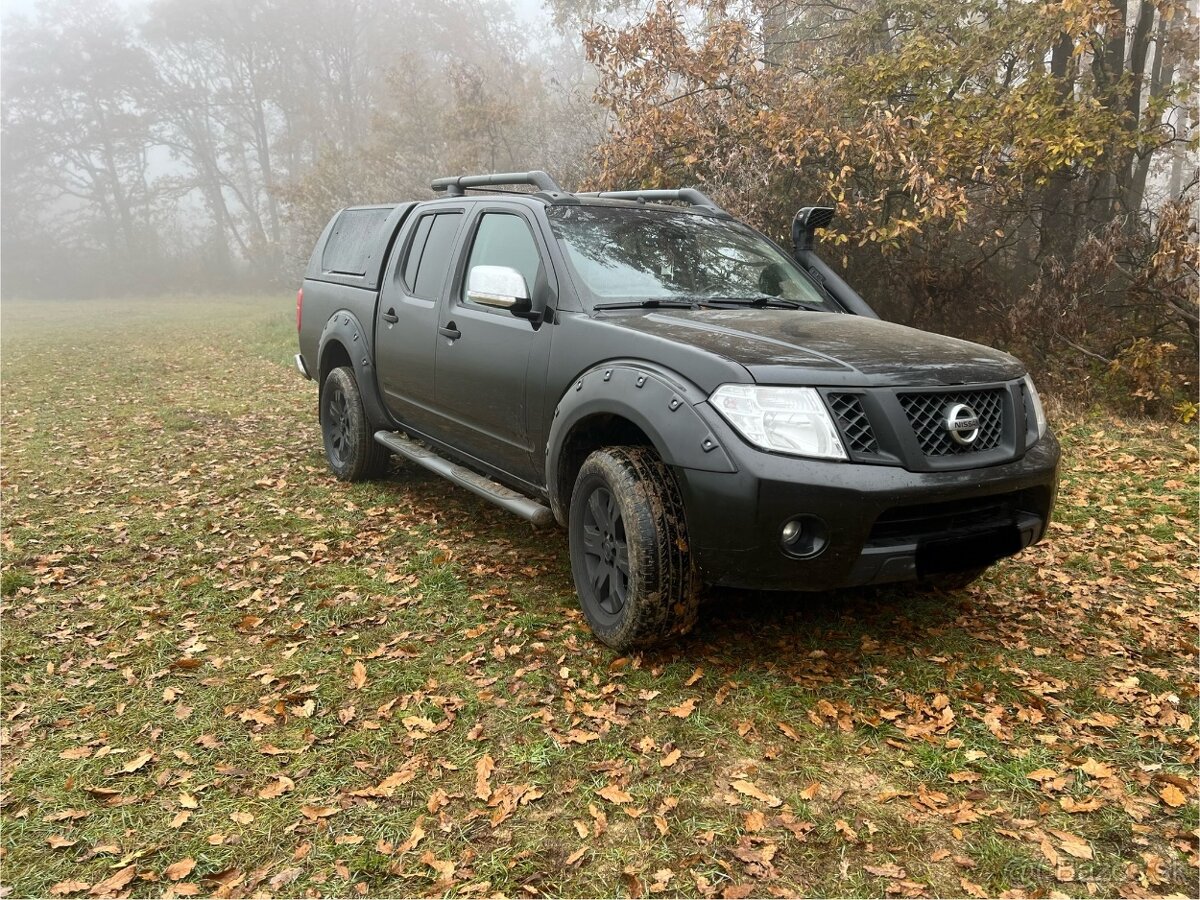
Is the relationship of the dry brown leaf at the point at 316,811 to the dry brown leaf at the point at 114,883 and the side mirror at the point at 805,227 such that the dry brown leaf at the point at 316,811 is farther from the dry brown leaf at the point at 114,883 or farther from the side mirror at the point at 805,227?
the side mirror at the point at 805,227

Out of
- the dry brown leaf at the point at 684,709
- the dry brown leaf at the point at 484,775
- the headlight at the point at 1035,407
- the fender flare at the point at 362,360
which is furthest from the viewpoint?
the fender flare at the point at 362,360

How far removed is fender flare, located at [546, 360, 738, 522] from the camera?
319 cm

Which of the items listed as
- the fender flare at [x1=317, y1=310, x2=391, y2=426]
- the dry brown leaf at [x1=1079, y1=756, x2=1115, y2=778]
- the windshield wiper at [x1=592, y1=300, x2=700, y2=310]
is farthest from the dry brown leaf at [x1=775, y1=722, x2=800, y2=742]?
the fender flare at [x1=317, y1=310, x2=391, y2=426]

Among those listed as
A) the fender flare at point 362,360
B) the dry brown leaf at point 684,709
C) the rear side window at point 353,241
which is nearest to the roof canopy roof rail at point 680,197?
the rear side window at point 353,241

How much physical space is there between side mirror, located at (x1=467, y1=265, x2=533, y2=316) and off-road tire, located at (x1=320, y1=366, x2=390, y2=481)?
7.18 feet

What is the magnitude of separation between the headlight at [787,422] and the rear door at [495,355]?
121 cm

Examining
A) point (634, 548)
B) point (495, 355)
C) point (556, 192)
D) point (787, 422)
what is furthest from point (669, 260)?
point (634, 548)

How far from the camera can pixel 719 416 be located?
3.18 meters

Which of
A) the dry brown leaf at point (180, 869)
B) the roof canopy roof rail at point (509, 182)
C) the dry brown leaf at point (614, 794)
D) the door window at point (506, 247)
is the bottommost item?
the dry brown leaf at point (614, 794)

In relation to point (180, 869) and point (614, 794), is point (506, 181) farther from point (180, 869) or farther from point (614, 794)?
point (180, 869)

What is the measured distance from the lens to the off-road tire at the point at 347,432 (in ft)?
20.0

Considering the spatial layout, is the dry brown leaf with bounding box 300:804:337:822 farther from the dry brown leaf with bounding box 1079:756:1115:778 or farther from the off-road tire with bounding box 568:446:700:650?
the dry brown leaf with bounding box 1079:756:1115:778

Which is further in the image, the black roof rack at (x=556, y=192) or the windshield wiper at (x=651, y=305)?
the black roof rack at (x=556, y=192)

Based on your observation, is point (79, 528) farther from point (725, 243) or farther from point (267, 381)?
point (267, 381)
